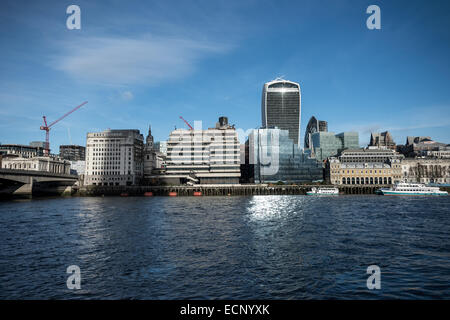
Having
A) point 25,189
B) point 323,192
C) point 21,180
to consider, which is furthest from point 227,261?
point 25,189

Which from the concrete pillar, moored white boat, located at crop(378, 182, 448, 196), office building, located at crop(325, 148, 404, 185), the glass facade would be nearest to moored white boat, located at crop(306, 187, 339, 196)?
moored white boat, located at crop(378, 182, 448, 196)

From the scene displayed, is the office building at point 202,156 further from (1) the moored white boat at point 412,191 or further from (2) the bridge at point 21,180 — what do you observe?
(1) the moored white boat at point 412,191

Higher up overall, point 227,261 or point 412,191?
point 227,261

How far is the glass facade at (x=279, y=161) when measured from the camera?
18700 centimetres

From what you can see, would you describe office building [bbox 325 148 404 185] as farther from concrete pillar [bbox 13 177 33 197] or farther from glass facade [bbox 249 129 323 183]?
concrete pillar [bbox 13 177 33 197]

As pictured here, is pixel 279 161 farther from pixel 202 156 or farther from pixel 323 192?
pixel 323 192

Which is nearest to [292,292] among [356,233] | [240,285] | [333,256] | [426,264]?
[240,285]

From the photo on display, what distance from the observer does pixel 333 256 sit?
25.4 metres

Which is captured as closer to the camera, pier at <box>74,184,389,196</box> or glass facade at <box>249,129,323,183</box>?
pier at <box>74,184,389,196</box>

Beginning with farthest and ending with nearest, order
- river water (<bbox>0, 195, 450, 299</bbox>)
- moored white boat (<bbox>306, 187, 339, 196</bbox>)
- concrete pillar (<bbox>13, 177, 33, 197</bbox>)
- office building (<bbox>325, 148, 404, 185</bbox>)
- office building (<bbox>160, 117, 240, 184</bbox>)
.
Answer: office building (<bbox>325, 148, 404, 185</bbox>)
office building (<bbox>160, 117, 240, 184</bbox>)
moored white boat (<bbox>306, 187, 339, 196</bbox>)
concrete pillar (<bbox>13, 177, 33, 197</bbox>)
river water (<bbox>0, 195, 450, 299</bbox>)

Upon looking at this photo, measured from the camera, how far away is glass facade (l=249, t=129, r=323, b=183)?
187m

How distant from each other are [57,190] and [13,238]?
150 meters

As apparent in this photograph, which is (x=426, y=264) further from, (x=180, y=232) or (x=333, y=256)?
(x=180, y=232)

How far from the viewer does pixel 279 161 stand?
187 metres
